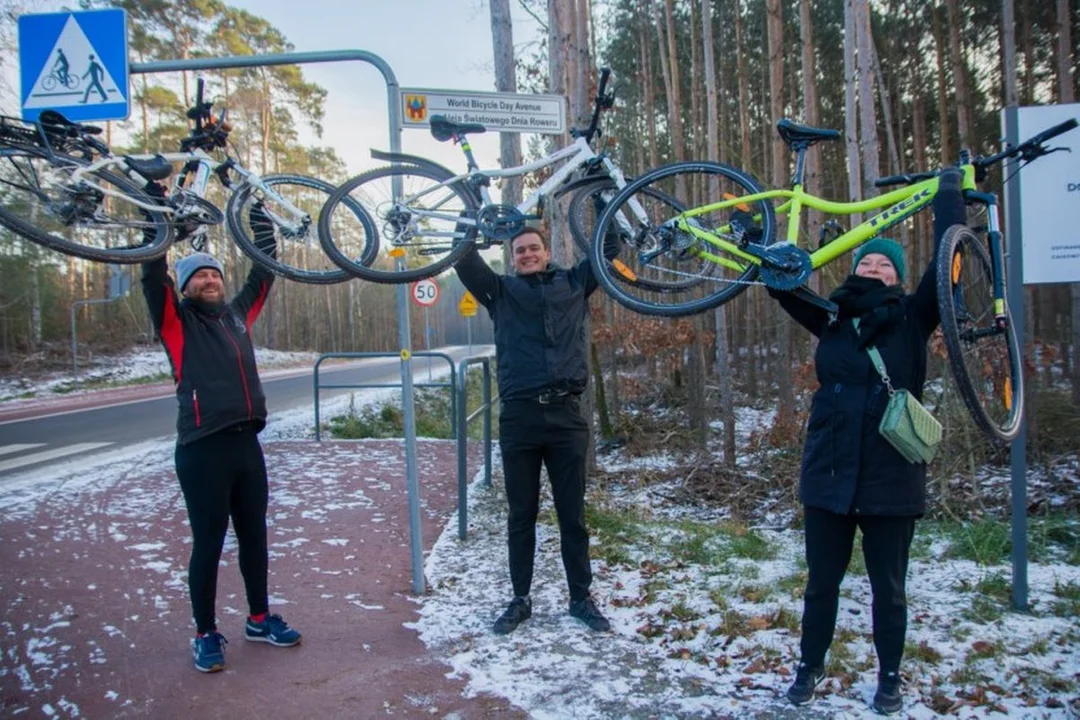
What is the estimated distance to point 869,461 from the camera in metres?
2.78

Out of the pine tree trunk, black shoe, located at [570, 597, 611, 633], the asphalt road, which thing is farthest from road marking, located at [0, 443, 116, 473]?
the pine tree trunk

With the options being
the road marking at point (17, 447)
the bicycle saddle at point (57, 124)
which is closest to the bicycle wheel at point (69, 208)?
the bicycle saddle at point (57, 124)

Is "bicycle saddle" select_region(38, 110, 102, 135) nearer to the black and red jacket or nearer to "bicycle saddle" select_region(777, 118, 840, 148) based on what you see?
the black and red jacket

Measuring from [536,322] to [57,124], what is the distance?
96.4 inches

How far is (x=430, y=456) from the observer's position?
28.0 ft

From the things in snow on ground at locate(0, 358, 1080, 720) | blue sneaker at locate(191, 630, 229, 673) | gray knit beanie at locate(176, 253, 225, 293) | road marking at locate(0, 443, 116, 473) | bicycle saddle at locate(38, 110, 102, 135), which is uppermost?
bicycle saddle at locate(38, 110, 102, 135)

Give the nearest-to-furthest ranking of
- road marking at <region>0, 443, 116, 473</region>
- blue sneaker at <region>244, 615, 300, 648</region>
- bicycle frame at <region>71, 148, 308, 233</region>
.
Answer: bicycle frame at <region>71, 148, 308, 233</region> < blue sneaker at <region>244, 615, 300, 648</region> < road marking at <region>0, 443, 116, 473</region>

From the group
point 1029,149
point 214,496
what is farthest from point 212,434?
point 1029,149

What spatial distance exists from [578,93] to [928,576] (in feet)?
18.4

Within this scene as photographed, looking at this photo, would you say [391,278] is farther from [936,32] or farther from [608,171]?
[936,32]

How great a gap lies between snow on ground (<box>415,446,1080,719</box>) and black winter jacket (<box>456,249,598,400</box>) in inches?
52.2

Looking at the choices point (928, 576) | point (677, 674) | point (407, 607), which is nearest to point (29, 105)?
point (407, 607)

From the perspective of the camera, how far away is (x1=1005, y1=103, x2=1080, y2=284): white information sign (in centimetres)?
380

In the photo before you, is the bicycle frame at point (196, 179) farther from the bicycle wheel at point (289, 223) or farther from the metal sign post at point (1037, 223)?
the metal sign post at point (1037, 223)
